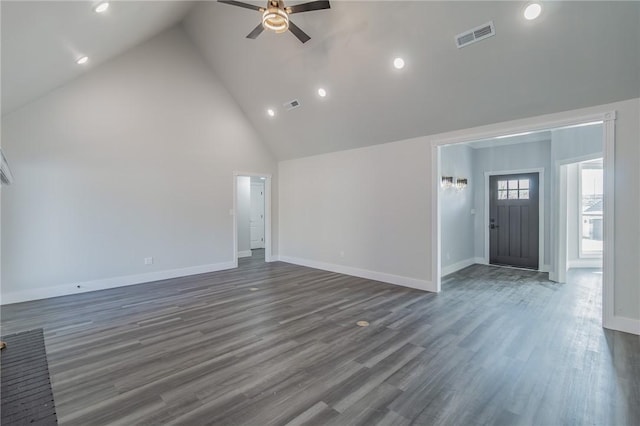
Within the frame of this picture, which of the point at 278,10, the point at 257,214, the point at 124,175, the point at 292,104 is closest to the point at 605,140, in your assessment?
the point at 278,10

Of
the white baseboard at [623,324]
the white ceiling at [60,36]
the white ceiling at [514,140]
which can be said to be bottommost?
the white baseboard at [623,324]

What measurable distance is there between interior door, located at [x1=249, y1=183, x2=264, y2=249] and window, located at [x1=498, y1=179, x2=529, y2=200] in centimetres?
730

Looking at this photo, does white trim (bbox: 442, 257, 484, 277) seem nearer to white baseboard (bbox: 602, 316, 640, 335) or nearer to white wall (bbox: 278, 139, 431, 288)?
white wall (bbox: 278, 139, 431, 288)

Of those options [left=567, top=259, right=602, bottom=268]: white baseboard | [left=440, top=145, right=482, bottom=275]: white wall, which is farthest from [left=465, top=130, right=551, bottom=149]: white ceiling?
[left=567, top=259, right=602, bottom=268]: white baseboard

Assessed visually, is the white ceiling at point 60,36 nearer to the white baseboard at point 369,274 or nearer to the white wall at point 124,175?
the white wall at point 124,175

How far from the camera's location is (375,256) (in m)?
5.77

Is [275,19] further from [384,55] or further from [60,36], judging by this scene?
[60,36]

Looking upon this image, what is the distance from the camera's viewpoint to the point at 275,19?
3.34 m

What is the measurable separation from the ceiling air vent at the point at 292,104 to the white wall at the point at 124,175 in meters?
1.57

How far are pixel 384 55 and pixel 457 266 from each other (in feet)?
16.1

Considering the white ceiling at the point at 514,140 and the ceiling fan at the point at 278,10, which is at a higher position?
the ceiling fan at the point at 278,10

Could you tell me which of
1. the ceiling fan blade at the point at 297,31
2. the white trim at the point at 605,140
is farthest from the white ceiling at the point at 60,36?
the white trim at the point at 605,140

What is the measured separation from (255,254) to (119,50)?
5.98 metres

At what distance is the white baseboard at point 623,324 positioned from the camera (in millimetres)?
3283
